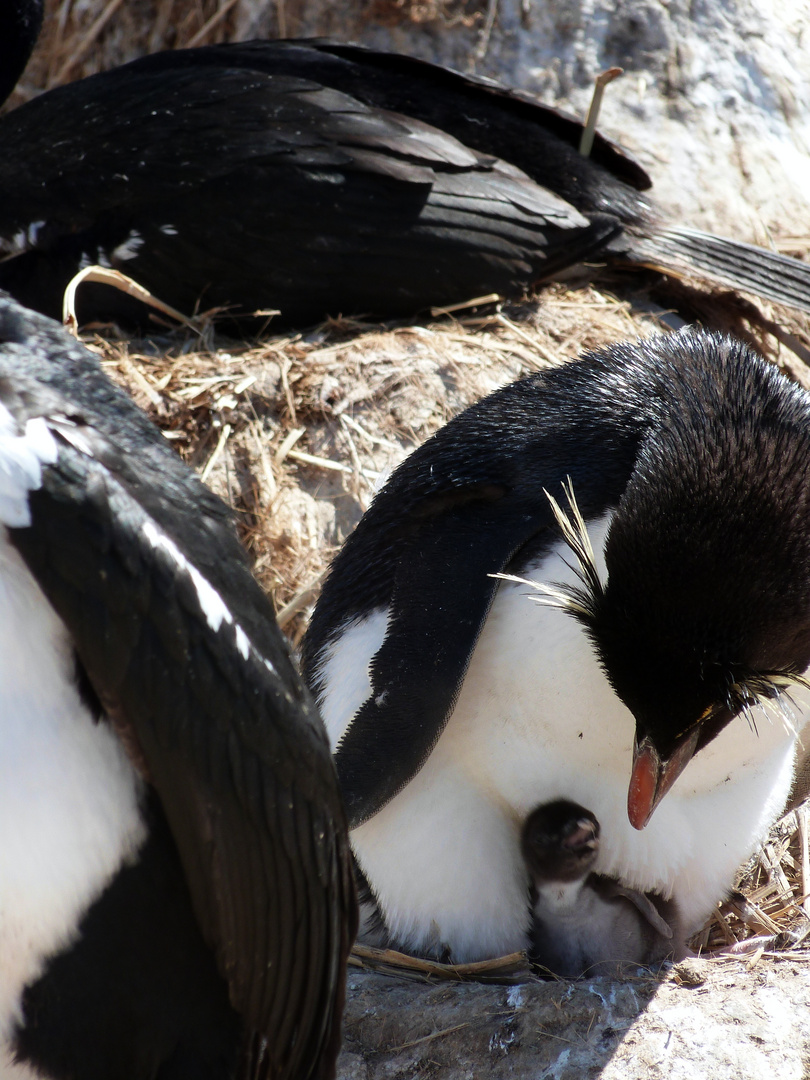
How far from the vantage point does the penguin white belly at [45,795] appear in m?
1.08

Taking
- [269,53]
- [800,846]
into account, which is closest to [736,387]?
[800,846]

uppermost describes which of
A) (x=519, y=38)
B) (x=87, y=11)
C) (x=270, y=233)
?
(x=519, y=38)

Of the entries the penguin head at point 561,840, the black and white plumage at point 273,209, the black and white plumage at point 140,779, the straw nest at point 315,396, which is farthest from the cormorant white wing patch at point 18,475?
the black and white plumage at point 273,209

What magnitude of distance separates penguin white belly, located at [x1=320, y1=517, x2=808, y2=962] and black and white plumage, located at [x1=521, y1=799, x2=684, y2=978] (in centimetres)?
3

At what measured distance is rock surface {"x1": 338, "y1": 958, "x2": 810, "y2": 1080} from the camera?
159cm

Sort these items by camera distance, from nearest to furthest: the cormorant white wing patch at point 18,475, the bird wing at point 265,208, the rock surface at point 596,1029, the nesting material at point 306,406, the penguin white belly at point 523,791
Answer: the cormorant white wing patch at point 18,475 < the rock surface at point 596,1029 < the penguin white belly at point 523,791 < the nesting material at point 306,406 < the bird wing at point 265,208

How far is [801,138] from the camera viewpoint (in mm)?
3711

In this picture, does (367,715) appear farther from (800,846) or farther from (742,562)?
(800,846)

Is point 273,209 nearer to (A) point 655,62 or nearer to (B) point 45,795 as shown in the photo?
(A) point 655,62

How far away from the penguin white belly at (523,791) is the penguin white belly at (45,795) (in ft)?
2.58

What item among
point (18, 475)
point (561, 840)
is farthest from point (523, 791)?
point (18, 475)

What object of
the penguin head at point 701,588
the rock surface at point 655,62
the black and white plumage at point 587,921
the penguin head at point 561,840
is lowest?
the black and white plumage at point 587,921

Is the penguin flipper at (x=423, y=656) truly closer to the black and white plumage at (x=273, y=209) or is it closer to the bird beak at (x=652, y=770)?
the bird beak at (x=652, y=770)

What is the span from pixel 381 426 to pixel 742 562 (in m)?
1.48
